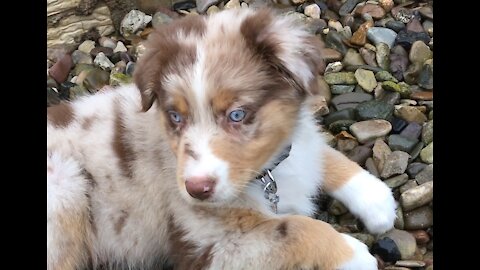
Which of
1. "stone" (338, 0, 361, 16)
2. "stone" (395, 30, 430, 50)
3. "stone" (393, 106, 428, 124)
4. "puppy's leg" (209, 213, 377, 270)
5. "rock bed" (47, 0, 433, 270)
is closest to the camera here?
"puppy's leg" (209, 213, 377, 270)

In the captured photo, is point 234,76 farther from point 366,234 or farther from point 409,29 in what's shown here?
point 409,29

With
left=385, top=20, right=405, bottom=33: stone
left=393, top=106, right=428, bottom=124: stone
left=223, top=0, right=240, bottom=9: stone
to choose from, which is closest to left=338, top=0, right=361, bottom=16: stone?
left=385, top=20, right=405, bottom=33: stone

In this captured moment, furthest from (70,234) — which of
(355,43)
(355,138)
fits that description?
(355,43)

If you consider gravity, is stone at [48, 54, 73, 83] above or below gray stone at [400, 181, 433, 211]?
below

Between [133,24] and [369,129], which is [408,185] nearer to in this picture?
[369,129]

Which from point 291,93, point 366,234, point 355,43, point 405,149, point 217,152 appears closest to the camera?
point 217,152

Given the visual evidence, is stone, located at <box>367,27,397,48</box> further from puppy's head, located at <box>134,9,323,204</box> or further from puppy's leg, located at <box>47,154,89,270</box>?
puppy's leg, located at <box>47,154,89,270</box>
